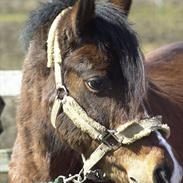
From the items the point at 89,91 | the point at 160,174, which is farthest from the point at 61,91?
the point at 160,174

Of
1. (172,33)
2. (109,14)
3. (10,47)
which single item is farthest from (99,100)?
(172,33)

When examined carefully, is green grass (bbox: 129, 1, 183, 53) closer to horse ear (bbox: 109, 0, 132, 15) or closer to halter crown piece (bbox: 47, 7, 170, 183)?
horse ear (bbox: 109, 0, 132, 15)

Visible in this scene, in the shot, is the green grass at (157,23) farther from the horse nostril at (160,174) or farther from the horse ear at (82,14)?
the horse nostril at (160,174)

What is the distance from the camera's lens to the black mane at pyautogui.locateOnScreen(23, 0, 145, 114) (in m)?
4.36

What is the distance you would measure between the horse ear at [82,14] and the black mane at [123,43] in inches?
1.9

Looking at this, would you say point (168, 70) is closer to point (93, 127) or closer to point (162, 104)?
point (162, 104)

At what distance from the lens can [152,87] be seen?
5.15m

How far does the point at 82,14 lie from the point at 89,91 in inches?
17.2

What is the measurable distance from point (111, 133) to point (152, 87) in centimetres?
88

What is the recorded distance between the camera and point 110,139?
14.4 feet

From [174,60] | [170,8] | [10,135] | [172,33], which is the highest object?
[174,60]

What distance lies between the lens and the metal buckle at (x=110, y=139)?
4355mm

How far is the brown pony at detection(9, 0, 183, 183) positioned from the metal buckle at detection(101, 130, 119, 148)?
40 millimetres

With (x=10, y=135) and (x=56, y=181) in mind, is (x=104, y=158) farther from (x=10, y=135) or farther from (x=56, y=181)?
(x=10, y=135)
